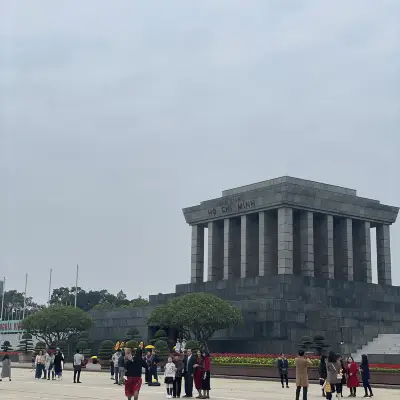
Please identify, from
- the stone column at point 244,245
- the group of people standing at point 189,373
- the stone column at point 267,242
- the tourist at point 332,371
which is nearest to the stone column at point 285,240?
the stone column at point 267,242

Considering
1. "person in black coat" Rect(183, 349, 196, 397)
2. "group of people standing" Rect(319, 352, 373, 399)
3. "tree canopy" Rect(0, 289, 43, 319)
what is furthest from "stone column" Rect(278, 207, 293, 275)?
"tree canopy" Rect(0, 289, 43, 319)

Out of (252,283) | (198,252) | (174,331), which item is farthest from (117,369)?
(198,252)

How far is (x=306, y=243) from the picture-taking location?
63375 millimetres

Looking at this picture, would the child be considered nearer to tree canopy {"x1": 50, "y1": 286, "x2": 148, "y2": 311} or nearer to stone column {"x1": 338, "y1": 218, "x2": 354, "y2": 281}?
stone column {"x1": 338, "y1": 218, "x2": 354, "y2": 281}

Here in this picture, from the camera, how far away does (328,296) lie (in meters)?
Answer: 58.3

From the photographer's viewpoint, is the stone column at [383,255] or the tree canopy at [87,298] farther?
the tree canopy at [87,298]

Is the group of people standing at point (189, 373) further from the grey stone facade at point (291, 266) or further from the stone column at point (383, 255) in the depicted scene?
the stone column at point (383, 255)

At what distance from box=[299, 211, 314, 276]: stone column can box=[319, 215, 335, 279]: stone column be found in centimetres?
175

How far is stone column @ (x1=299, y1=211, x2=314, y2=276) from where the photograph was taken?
206 feet

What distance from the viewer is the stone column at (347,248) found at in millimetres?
66062

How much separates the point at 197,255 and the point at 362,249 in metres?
16.7

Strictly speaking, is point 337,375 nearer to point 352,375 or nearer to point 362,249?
point 352,375

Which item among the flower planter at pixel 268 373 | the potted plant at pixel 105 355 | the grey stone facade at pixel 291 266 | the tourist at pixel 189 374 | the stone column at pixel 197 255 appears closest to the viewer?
the tourist at pixel 189 374

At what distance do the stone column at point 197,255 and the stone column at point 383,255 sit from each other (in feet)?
58.9
